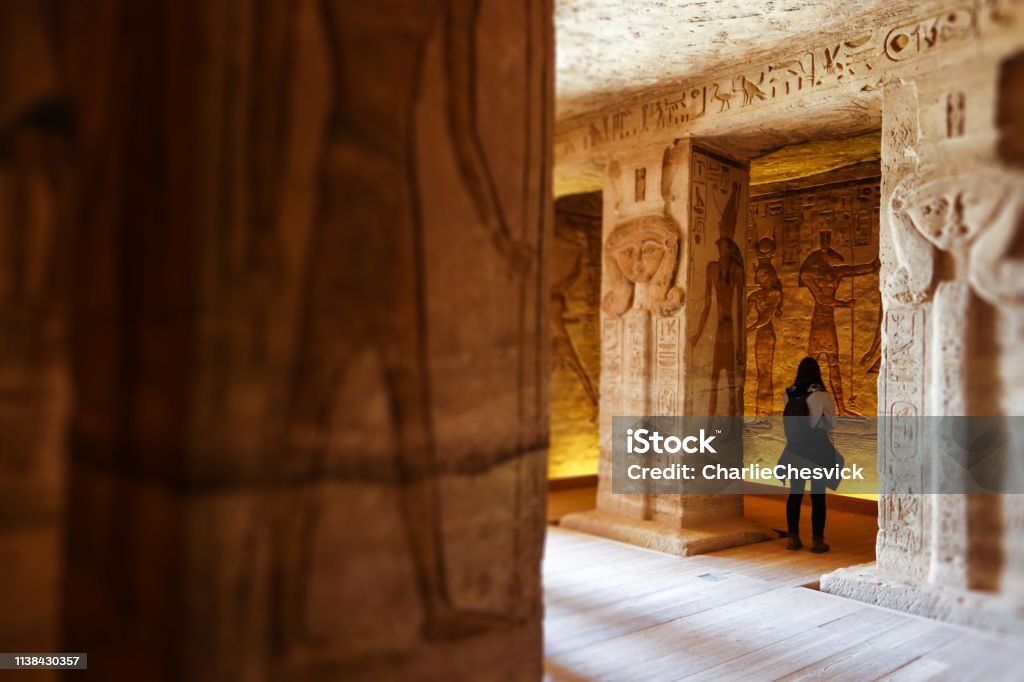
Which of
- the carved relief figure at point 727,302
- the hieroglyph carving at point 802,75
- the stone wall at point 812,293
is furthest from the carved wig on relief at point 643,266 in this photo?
the stone wall at point 812,293

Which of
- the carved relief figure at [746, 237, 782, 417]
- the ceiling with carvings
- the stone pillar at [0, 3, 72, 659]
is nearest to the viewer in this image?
the stone pillar at [0, 3, 72, 659]

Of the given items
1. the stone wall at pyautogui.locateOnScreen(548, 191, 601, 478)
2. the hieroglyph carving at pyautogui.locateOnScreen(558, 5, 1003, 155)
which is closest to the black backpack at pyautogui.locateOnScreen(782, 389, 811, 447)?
the hieroglyph carving at pyautogui.locateOnScreen(558, 5, 1003, 155)

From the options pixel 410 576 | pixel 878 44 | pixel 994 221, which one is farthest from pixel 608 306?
pixel 410 576

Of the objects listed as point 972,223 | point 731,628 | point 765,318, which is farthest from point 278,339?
point 765,318

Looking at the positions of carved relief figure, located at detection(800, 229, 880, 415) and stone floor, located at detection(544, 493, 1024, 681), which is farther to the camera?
carved relief figure, located at detection(800, 229, 880, 415)

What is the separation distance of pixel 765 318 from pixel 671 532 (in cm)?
479

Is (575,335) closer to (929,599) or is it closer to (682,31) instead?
(682,31)

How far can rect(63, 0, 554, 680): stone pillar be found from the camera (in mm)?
1469

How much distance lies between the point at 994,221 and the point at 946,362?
84 cm

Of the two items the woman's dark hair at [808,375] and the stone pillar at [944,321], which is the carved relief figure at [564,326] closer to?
the woman's dark hair at [808,375]

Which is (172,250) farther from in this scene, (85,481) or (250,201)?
(85,481)

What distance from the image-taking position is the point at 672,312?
231 inches

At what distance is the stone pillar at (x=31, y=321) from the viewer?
184cm

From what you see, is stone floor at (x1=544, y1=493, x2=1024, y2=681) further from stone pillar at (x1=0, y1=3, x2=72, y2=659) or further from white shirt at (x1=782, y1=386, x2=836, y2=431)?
stone pillar at (x1=0, y1=3, x2=72, y2=659)
